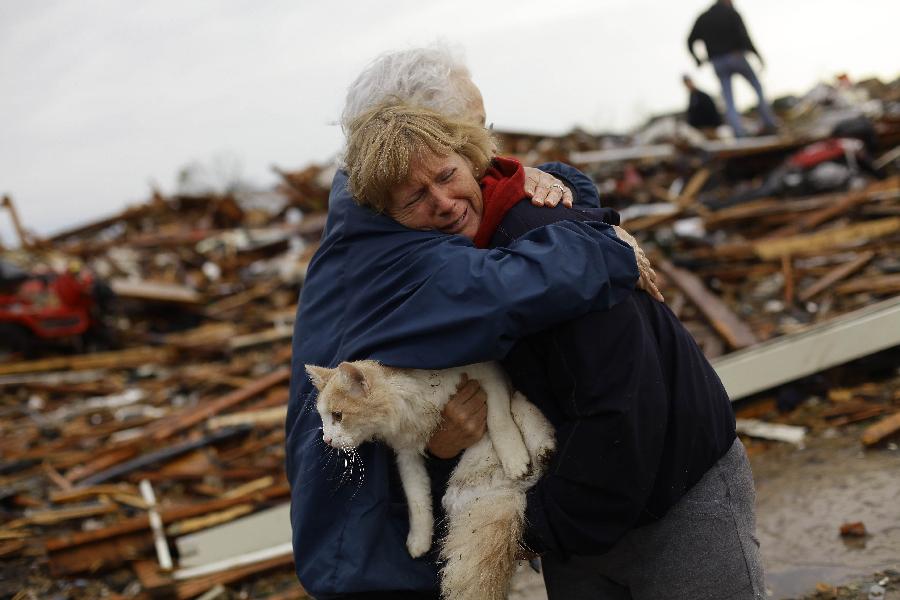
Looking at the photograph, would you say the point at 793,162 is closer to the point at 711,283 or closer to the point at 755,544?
the point at 711,283

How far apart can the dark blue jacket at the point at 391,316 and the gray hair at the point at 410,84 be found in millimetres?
363

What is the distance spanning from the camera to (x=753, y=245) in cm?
925

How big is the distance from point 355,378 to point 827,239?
27.4 ft

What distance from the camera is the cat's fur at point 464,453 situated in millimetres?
2367

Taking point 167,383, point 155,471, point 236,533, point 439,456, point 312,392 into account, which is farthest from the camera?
point 167,383

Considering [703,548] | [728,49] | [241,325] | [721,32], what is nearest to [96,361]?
[241,325]

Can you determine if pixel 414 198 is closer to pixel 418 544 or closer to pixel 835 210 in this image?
pixel 418 544

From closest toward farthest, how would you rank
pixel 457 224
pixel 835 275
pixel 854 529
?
pixel 457 224
pixel 854 529
pixel 835 275

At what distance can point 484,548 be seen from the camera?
2.33m

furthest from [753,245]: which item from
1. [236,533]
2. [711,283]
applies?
[236,533]

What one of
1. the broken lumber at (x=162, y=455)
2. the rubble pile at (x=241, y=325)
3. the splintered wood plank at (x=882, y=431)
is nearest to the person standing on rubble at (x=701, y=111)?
the rubble pile at (x=241, y=325)

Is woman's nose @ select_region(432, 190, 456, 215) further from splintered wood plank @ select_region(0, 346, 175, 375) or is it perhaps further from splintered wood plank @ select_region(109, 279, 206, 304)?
splintered wood plank @ select_region(109, 279, 206, 304)

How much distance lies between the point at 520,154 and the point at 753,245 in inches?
299

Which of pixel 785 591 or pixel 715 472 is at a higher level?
pixel 715 472
